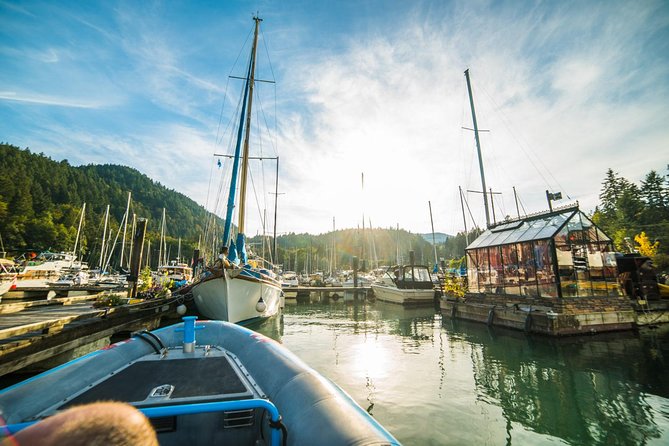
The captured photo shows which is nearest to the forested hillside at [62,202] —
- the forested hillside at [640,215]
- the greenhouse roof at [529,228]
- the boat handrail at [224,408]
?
the boat handrail at [224,408]

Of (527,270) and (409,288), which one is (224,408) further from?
(409,288)

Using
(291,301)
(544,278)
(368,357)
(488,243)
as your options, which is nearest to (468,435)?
(368,357)

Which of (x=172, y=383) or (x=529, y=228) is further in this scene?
(x=529, y=228)

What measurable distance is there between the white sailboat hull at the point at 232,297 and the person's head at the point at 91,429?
13.5 meters

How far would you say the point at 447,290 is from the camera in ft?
66.0

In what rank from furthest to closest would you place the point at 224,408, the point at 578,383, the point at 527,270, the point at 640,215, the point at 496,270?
the point at 640,215, the point at 496,270, the point at 527,270, the point at 578,383, the point at 224,408

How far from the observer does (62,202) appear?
89375mm

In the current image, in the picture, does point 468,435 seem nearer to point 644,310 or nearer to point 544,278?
point 544,278

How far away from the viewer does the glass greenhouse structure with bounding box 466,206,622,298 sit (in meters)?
13.3

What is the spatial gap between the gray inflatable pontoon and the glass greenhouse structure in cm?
1404

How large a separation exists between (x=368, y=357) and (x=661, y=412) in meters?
7.00

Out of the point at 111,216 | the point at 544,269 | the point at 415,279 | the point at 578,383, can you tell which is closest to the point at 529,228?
the point at 544,269

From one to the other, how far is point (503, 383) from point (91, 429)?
9424 millimetres

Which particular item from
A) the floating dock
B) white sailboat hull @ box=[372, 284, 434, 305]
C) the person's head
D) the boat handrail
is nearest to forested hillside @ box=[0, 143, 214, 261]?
white sailboat hull @ box=[372, 284, 434, 305]
